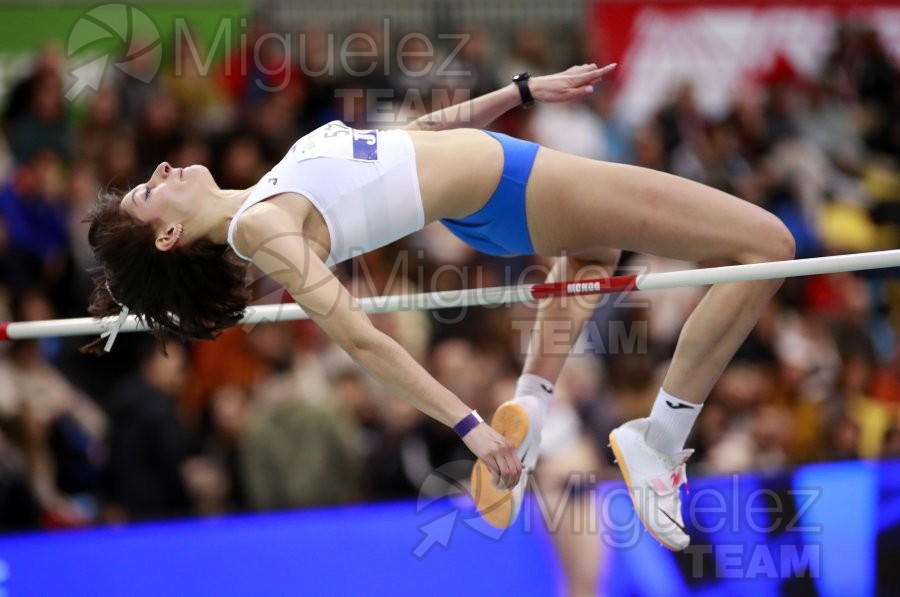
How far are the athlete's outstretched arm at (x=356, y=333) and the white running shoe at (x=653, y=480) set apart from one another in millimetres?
843

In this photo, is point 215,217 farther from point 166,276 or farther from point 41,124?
point 41,124

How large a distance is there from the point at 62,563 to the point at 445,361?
2.40 m

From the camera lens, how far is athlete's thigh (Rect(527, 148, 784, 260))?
4.26m

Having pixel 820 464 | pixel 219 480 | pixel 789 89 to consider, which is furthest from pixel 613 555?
pixel 789 89

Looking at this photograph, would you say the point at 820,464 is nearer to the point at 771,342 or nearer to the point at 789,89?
the point at 771,342

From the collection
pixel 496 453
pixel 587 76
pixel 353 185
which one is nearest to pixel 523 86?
pixel 587 76

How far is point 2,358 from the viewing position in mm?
7070

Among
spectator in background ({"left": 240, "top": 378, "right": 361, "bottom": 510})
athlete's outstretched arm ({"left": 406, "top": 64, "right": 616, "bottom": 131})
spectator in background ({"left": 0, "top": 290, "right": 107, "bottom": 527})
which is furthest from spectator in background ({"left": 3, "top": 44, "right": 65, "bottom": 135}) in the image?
athlete's outstretched arm ({"left": 406, "top": 64, "right": 616, "bottom": 131})

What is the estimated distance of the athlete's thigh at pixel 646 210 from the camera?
426 centimetres

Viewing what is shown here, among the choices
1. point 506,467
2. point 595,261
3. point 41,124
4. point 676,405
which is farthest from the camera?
point 41,124

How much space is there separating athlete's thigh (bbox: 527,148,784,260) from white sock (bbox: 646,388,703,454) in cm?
56

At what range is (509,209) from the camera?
4371 mm

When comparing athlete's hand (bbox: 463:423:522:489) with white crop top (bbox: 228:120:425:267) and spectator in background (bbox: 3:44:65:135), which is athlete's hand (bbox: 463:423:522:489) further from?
spectator in background (bbox: 3:44:65:135)

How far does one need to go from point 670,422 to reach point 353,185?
143 centimetres
